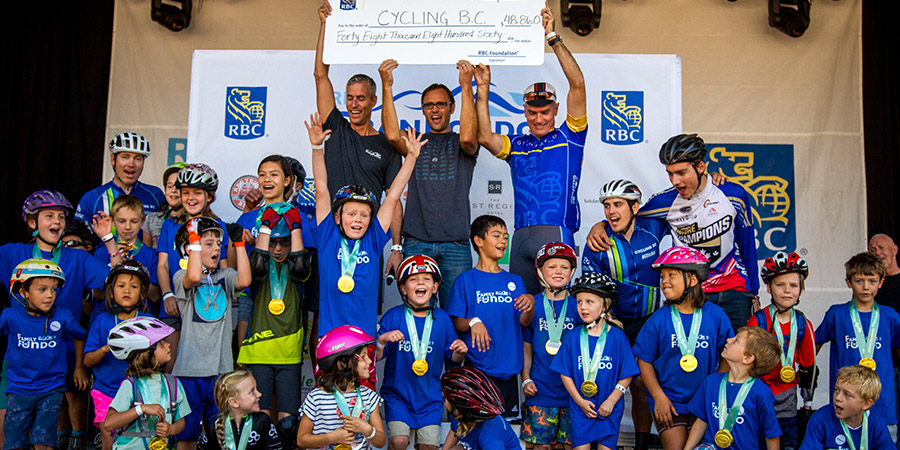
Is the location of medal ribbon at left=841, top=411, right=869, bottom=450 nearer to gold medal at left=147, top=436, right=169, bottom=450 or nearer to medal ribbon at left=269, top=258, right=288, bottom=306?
medal ribbon at left=269, top=258, right=288, bottom=306

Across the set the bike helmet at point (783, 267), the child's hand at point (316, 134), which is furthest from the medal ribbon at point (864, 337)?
the child's hand at point (316, 134)

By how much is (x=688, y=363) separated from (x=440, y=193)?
209 centimetres

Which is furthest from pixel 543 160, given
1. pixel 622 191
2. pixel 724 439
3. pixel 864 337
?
pixel 864 337

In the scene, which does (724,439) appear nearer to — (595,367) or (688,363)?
(688,363)

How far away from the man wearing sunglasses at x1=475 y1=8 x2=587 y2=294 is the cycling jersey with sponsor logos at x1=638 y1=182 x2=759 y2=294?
0.66 metres

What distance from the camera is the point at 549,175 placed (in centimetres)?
593

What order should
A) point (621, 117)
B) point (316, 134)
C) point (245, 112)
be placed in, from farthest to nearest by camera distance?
1. point (245, 112)
2. point (621, 117)
3. point (316, 134)

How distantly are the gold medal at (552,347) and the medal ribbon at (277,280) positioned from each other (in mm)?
1791

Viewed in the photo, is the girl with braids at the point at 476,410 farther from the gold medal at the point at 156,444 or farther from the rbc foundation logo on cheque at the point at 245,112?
the rbc foundation logo on cheque at the point at 245,112

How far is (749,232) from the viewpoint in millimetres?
5836

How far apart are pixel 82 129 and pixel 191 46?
4.12ft

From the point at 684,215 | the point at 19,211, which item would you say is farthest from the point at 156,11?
the point at 684,215

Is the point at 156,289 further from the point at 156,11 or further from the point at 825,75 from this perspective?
the point at 825,75

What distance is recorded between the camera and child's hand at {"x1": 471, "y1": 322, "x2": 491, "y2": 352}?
5289 millimetres
